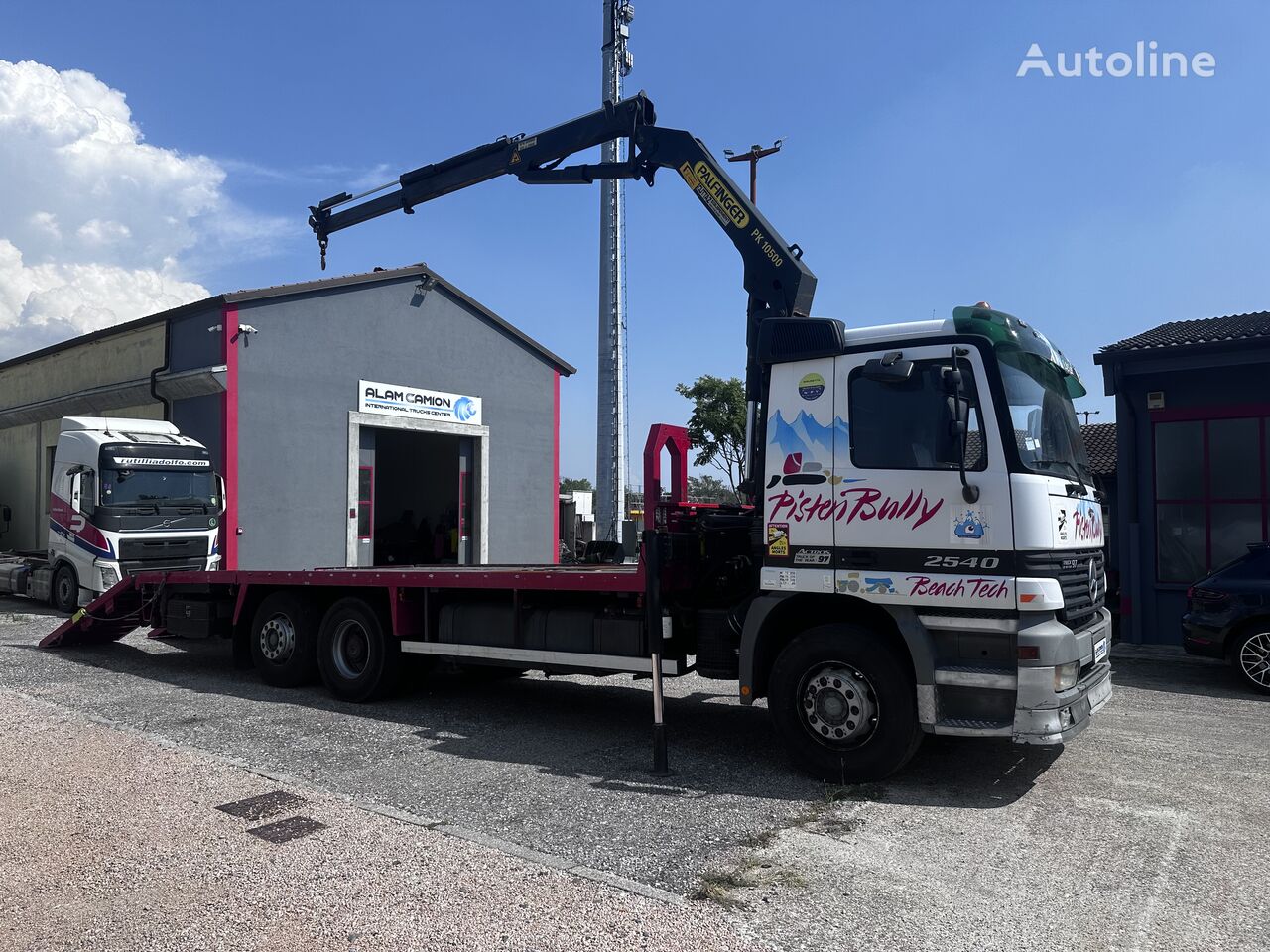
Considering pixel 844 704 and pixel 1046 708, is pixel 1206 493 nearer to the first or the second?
pixel 1046 708

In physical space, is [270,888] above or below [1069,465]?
below

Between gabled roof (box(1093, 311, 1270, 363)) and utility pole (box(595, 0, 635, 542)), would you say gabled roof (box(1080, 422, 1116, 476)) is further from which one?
utility pole (box(595, 0, 635, 542))

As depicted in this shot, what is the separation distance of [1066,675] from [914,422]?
173 cm

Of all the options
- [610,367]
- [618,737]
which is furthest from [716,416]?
[618,737]

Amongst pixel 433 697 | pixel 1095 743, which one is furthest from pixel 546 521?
pixel 1095 743

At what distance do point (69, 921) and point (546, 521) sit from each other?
19226mm

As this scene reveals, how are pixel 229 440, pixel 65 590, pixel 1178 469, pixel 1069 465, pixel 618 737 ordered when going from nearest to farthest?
pixel 1069 465, pixel 618 737, pixel 1178 469, pixel 65 590, pixel 229 440

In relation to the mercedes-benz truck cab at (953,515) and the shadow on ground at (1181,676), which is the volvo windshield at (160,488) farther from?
the shadow on ground at (1181,676)

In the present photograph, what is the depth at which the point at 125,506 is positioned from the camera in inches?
583

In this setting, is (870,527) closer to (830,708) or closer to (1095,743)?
(830,708)

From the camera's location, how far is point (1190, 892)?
4.23 metres

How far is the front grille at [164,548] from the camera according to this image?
48.5 ft

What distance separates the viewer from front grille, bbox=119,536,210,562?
14.8m

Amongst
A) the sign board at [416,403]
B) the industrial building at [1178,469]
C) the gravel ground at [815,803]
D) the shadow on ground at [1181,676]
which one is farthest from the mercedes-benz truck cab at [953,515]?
the sign board at [416,403]
